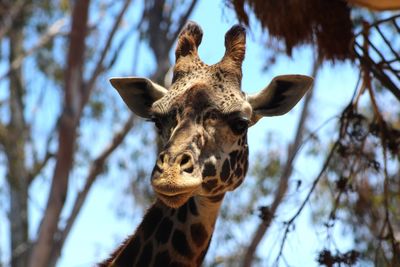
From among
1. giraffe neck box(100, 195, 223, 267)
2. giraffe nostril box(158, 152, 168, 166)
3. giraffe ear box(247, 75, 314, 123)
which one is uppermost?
giraffe ear box(247, 75, 314, 123)

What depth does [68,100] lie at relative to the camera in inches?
497

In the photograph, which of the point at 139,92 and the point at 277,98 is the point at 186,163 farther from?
the point at 139,92

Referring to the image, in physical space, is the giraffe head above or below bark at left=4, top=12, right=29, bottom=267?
below

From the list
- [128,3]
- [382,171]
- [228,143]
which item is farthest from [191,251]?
[128,3]

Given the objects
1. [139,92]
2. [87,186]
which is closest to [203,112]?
[139,92]

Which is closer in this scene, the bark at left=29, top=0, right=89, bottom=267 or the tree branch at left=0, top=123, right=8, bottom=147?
the bark at left=29, top=0, right=89, bottom=267

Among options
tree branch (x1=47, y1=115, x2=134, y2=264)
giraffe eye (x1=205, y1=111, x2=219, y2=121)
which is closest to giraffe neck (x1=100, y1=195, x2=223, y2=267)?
giraffe eye (x1=205, y1=111, x2=219, y2=121)

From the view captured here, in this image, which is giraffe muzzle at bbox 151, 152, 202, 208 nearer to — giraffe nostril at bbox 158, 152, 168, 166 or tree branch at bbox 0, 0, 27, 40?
giraffe nostril at bbox 158, 152, 168, 166

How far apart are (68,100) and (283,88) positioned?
7632 mm

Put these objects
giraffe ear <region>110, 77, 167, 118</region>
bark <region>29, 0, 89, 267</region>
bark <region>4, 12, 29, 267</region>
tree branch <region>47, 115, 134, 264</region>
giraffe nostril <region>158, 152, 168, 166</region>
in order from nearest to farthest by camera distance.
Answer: giraffe nostril <region>158, 152, 168, 166</region> → giraffe ear <region>110, 77, 167, 118</region> → bark <region>29, 0, 89, 267</region> → tree branch <region>47, 115, 134, 264</region> → bark <region>4, 12, 29, 267</region>

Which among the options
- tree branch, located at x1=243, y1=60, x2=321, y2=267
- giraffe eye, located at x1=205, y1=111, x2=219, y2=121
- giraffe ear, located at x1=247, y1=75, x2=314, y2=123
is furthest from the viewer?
tree branch, located at x1=243, y1=60, x2=321, y2=267

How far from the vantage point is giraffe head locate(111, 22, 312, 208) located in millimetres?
4574

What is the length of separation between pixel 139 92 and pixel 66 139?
6.72 m

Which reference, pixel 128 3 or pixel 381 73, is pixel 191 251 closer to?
pixel 381 73
